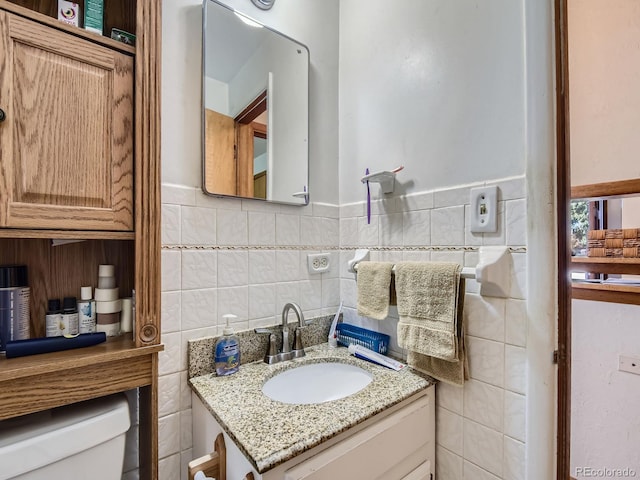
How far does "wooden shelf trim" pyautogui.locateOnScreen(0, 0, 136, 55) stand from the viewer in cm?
58

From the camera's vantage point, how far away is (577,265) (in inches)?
60.3

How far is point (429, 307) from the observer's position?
0.87 metres

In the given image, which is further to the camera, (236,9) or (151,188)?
(236,9)

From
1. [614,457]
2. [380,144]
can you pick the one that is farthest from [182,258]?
[614,457]

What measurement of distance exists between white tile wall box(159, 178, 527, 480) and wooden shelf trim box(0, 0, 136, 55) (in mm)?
360

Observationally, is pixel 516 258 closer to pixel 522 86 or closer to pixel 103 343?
pixel 522 86

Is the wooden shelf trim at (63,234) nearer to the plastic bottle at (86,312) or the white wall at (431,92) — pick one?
the plastic bottle at (86,312)

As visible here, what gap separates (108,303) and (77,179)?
334 mm

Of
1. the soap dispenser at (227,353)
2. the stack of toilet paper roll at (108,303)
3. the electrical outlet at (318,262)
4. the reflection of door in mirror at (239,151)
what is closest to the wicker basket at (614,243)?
the electrical outlet at (318,262)

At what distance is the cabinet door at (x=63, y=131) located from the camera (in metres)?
0.58

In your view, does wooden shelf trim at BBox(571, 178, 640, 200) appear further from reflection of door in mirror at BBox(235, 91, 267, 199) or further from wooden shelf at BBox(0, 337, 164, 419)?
wooden shelf at BBox(0, 337, 164, 419)

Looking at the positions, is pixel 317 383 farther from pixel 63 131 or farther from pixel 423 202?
pixel 63 131

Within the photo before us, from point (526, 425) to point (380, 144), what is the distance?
0.98 meters

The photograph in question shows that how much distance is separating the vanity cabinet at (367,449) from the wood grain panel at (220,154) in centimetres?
66
